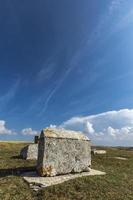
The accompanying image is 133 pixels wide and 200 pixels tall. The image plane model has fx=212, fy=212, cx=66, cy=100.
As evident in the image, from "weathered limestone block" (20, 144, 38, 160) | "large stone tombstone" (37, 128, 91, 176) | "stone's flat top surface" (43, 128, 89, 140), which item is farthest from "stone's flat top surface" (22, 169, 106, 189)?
"weathered limestone block" (20, 144, 38, 160)

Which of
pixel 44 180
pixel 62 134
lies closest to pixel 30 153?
pixel 62 134

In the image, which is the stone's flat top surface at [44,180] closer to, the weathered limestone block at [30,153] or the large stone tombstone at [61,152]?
the large stone tombstone at [61,152]

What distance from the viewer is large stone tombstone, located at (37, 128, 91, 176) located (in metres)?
14.5

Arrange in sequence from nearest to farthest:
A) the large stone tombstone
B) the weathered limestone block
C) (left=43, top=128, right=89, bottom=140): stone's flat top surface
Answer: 1. the large stone tombstone
2. (left=43, top=128, right=89, bottom=140): stone's flat top surface
3. the weathered limestone block

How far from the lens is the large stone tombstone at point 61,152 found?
14500 mm

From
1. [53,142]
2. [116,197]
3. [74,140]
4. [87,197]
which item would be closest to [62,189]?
[87,197]

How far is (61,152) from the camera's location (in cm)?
1517

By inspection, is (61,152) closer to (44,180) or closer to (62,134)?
(62,134)

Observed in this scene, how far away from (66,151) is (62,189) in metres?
4.22

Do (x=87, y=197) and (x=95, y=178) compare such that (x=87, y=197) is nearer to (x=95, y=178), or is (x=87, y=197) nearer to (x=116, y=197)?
(x=116, y=197)

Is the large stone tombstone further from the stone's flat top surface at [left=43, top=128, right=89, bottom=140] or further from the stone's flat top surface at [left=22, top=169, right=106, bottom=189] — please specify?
the stone's flat top surface at [left=22, top=169, right=106, bottom=189]

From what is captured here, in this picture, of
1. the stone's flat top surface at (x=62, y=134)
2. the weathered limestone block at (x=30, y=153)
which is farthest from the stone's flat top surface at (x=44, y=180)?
the weathered limestone block at (x=30, y=153)

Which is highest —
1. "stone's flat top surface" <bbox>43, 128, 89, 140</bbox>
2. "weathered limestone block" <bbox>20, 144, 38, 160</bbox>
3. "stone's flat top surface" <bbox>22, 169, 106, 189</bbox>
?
"stone's flat top surface" <bbox>43, 128, 89, 140</bbox>

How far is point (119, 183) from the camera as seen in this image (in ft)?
44.5
